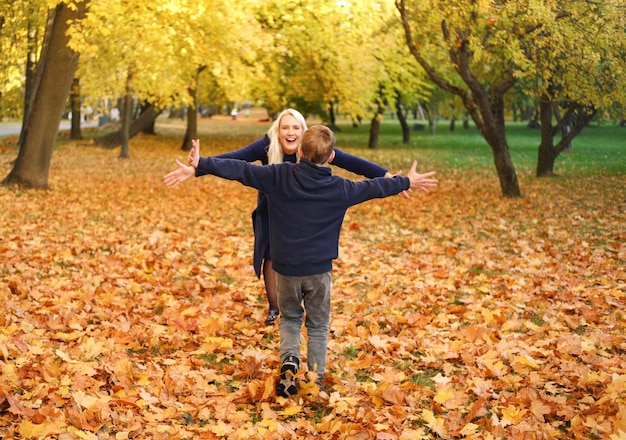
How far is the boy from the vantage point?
4.74m

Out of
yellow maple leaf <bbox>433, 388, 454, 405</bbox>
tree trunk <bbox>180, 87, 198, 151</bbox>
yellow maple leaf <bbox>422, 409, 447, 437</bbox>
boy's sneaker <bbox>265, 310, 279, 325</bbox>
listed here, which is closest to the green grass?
tree trunk <bbox>180, 87, 198, 151</bbox>

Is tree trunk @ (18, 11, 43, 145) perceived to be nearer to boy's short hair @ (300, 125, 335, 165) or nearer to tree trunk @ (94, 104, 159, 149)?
tree trunk @ (94, 104, 159, 149)

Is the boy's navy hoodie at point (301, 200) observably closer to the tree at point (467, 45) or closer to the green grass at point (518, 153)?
the tree at point (467, 45)

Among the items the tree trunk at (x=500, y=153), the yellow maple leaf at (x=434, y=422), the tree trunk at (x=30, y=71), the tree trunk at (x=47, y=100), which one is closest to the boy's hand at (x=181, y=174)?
the yellow maple leaf at (x=434, y=422)

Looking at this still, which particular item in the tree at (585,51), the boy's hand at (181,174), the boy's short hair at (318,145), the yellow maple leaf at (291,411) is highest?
the tree at (585,51)

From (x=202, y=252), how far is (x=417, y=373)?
5.57m

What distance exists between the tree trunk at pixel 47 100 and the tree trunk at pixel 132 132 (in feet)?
57.9

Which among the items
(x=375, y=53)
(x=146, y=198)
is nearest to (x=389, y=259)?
(x=146, y=198)

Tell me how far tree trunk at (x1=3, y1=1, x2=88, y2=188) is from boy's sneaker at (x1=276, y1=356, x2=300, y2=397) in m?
12.2

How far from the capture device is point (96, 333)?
6172 mm

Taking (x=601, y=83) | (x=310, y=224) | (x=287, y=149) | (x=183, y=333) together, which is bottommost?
(x=183, y=333)

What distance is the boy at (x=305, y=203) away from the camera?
4.74m

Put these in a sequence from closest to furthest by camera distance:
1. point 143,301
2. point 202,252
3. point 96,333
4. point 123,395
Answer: point 123,395, point 96,333, point 143,301, point 202,252

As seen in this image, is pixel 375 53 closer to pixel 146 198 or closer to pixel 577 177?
pixel 577 177
